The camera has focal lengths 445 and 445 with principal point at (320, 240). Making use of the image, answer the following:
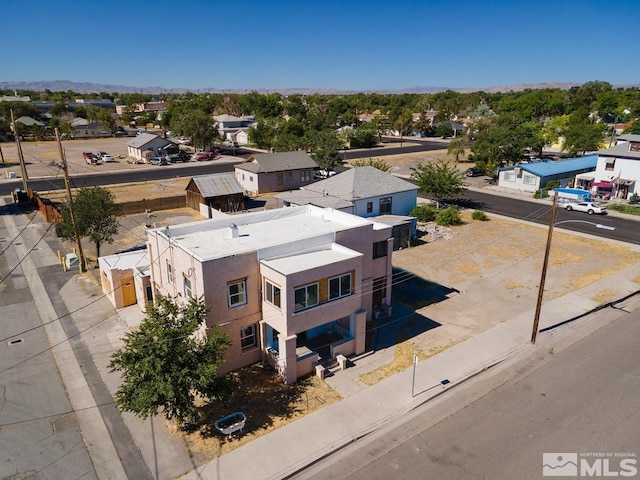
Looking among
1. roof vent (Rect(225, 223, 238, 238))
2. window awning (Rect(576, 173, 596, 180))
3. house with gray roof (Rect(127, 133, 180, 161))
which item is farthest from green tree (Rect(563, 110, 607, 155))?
roof vent (Rect(225, 223, 238, 238))

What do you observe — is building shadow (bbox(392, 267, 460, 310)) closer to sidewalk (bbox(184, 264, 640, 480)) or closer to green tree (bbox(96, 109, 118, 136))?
sidewalk (bbox(184, 264, 640, 480))

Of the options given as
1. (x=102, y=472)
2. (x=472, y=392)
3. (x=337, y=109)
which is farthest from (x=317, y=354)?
(x=337, y=109)

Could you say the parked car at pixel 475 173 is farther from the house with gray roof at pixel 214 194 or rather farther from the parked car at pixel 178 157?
the parked car at pixel 178 157

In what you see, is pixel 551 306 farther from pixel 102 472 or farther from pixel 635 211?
pixel 635 211

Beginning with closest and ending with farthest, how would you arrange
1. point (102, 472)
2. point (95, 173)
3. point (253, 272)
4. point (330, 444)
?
point (102, 472) → point (330, 444) → point (253, 272) → point (95, 173)

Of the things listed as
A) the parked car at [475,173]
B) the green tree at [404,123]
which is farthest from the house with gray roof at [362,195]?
the green tree at [404,123]
